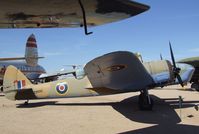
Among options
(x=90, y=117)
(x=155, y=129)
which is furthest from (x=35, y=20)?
(x=90, y=117)

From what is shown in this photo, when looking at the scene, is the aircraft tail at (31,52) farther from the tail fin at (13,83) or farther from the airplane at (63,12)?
the airplane at (63,12)

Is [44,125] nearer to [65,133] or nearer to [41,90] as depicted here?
[65,133]

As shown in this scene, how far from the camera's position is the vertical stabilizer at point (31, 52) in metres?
40.3

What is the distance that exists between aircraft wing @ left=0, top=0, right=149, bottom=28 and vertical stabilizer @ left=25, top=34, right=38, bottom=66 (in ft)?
118

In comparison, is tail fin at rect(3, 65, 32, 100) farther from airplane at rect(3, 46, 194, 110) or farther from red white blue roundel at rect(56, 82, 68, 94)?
red white blue roundel at rect(56, 82, 68, 94)

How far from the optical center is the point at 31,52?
139 feet

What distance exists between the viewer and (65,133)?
8297 millimetres

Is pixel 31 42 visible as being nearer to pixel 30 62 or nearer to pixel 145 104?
pixel 30 62

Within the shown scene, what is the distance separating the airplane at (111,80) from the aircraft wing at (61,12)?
5.10m

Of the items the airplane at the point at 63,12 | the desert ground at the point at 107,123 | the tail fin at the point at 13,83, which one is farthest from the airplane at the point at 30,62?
the airplane at the point at 63,12

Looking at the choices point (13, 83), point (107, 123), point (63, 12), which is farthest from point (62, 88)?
point (63, 12)

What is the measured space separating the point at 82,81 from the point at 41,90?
266cm

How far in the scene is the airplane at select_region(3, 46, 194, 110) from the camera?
35.6 feet

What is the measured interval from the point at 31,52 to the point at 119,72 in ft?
108
